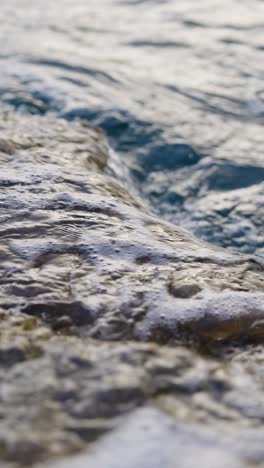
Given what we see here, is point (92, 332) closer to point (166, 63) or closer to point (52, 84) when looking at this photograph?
point (52, 84)

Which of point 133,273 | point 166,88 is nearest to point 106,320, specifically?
point 133,273

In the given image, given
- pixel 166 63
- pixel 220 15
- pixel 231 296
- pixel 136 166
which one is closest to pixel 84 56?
pixel 166 63

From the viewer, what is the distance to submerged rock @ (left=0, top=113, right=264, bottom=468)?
6.57 feet

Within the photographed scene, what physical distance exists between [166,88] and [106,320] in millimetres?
4578

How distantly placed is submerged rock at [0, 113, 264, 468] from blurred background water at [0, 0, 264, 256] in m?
1.29

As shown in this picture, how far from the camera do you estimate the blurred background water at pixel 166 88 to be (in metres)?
5.05

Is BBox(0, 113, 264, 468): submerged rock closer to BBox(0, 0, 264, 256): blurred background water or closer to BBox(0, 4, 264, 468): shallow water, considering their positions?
BBox(0, 4, 264, 468): shallow water

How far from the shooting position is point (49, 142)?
4484 millimetres

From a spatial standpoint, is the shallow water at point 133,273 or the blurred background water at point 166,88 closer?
the shallow water at point 133,273

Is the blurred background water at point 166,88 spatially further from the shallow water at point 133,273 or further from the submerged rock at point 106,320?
the submerged rock at point 106,320

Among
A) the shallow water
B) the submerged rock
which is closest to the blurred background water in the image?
the shallow water

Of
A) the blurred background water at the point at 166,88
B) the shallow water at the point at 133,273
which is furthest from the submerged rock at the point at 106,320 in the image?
the blurred background water at the point at 166,88

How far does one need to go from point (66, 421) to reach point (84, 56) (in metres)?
6.28

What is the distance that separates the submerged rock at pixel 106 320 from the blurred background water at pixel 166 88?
4.24ft
